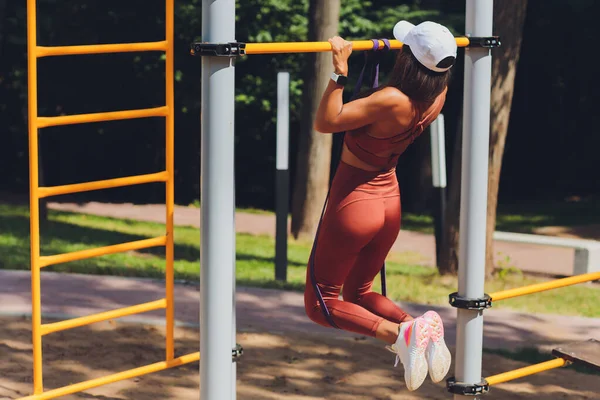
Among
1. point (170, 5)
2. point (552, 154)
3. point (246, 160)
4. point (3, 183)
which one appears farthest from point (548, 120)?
point (170, 5)

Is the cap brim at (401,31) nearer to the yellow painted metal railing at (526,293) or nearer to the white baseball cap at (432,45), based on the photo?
the white baseball cap at (432,45)

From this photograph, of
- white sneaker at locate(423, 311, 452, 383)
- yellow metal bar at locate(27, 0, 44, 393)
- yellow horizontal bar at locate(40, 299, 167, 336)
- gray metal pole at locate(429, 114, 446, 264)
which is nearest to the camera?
white sneaker at locate(423, 311, 452, 383)

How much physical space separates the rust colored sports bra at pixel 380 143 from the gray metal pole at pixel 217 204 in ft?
1.48

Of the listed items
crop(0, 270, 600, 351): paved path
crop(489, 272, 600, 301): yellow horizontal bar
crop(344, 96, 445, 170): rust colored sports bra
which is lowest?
crop(0, 270, 600, 351): paved path

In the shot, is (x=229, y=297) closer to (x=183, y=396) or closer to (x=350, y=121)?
(x=350, y=121)

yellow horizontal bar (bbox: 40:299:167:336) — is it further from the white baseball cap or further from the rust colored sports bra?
the white baseball cap

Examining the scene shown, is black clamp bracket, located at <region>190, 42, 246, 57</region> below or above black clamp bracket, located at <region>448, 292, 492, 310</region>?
above

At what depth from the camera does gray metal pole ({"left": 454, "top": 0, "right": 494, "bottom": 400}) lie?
420cm

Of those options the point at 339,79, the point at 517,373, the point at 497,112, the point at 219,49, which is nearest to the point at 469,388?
the point at 517,373

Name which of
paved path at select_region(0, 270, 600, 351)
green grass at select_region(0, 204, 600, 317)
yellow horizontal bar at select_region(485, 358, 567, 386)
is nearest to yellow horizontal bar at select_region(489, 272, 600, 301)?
yellow horizontal bar at select_region(485, 358, 567, 386)

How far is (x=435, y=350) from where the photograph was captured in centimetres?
388

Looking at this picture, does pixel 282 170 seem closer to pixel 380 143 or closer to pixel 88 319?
pixel 88 319

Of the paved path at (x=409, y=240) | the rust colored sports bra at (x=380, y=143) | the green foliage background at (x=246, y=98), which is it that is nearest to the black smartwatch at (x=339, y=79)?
the rust colored sports bra at (x=380, y=143)

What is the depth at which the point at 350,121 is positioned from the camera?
3.69m
